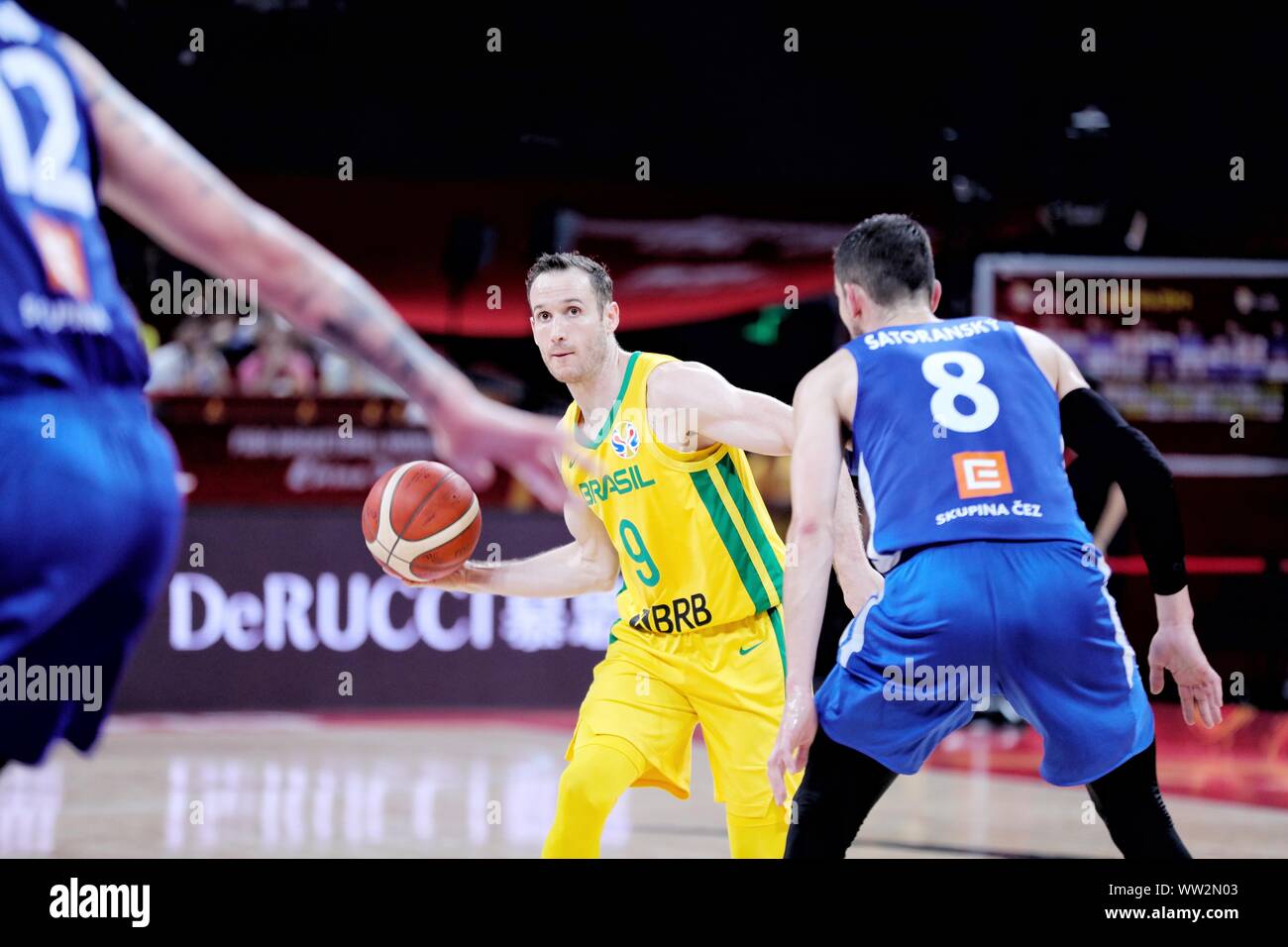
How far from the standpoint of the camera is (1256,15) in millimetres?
10414

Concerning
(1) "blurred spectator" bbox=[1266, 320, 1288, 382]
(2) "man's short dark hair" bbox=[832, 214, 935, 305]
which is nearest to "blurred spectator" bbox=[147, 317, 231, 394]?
(1) "blurred spectator" bbox=[1266, 320, 1288, 382]

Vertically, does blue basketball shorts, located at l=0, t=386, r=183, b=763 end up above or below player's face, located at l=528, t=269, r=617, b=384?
below

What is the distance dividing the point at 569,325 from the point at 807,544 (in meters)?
1.12

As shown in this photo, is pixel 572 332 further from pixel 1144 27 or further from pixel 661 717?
pixel 1144 27

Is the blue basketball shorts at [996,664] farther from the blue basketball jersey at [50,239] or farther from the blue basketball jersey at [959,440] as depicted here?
the blue basketball jersey at [50,239]

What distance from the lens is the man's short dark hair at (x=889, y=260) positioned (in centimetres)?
340

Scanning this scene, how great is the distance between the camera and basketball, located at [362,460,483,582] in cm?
404

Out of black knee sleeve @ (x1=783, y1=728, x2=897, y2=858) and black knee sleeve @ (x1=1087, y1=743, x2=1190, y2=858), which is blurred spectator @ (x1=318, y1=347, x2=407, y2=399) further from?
black knee sleeve @ (x1=1087, y1=743, x2=1190, y2=858)

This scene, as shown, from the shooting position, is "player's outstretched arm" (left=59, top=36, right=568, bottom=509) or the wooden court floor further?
the wooden court floor

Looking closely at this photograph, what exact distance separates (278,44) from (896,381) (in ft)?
25.9

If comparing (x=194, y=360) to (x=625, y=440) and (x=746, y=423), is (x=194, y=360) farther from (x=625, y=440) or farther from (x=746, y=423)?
(x=746, y=423)

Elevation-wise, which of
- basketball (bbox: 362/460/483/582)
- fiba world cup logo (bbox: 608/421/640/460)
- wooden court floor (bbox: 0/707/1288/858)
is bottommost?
wooden court floor (bbox: 0/707/1288/858)

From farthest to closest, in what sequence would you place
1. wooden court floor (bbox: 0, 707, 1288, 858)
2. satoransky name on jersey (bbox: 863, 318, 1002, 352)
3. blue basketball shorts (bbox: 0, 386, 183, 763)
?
wooden court floor (bbox: 0, 707, 1288, 858)
satoransky name on jersey (bbox: 863, 318, 1002, 352)
blue basketball shorts (bbox: 0, 386, 183, 763)

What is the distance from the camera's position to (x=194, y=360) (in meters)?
9.90
